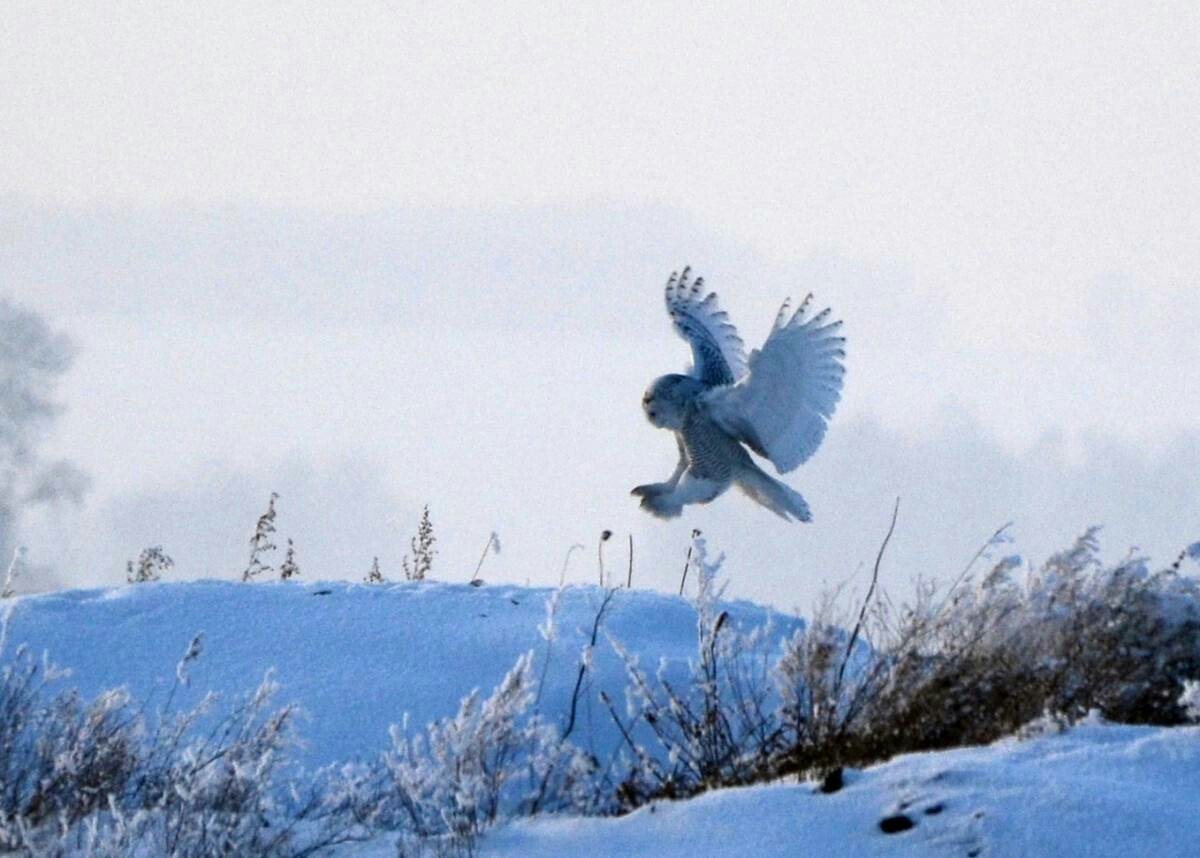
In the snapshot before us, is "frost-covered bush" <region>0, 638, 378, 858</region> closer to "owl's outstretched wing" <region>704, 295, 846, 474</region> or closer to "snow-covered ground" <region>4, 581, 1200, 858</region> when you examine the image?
"snow-covered ground" <region>4, 581, 1200, 858</region>

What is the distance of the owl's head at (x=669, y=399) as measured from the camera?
648cm

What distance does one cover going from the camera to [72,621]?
6219 mm

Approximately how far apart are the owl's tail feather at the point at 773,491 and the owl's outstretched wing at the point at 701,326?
338mm

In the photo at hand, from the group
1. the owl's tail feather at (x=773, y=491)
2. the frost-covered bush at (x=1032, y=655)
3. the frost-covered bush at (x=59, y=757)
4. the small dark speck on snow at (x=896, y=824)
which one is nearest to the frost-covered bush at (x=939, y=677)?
the frost-covered bush at (x=1032, y=655)

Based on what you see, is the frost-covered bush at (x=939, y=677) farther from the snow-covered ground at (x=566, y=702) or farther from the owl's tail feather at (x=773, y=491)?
the owl's tail feather at (x=773, y=491)

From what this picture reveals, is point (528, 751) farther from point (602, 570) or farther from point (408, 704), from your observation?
point (602, 570)

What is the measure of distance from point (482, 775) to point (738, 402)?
7.93 feet

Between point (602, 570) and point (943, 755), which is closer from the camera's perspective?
point (943, 755)

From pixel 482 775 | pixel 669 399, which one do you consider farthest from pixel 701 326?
pixel 482 775

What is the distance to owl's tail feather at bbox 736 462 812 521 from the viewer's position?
6.70m

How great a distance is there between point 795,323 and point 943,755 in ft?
8.46

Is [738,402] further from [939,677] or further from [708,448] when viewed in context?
[939,677]

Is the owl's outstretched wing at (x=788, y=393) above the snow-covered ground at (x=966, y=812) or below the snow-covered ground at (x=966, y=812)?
above

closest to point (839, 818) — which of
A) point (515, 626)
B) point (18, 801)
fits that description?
point (18, 801)
